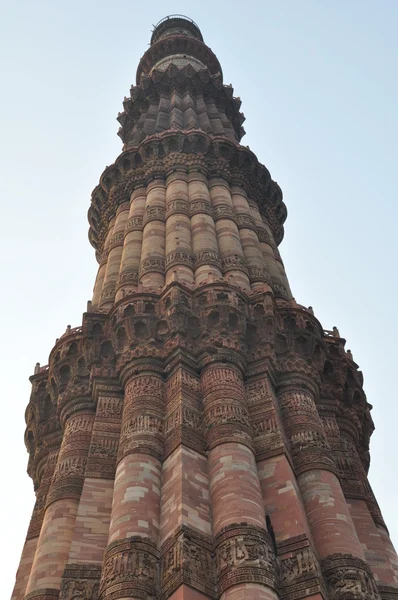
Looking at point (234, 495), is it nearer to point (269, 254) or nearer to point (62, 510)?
point (62, 510)

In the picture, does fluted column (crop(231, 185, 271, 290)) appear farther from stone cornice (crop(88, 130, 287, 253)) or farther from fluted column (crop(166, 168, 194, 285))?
fluted column (crop(166, 168, 194, 285))

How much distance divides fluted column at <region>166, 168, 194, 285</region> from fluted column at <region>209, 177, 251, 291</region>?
65 centimetres

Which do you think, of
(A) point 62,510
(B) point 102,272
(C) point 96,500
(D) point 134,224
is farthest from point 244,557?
(D) point 134,224

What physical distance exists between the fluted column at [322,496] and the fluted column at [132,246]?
401 cm

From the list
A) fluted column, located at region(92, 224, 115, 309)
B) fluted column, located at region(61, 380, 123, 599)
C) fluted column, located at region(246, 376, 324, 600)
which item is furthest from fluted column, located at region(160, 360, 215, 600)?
fluted column, located at region(92, 224, 115, 309)

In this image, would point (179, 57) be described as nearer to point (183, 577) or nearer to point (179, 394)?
point (179, 394)

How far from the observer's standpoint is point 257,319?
12531 millimetres

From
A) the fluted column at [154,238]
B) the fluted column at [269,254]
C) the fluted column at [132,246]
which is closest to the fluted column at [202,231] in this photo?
the fluted column at [154,238]

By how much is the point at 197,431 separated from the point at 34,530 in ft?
10.6

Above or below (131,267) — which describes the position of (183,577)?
below

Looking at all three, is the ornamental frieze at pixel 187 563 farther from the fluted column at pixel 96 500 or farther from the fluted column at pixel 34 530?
the fluted column at pixel 34 530

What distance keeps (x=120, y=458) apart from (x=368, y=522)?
4.12m

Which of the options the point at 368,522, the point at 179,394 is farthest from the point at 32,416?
the point at 368,522

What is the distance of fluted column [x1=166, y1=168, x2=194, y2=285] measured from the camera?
46.6ft
